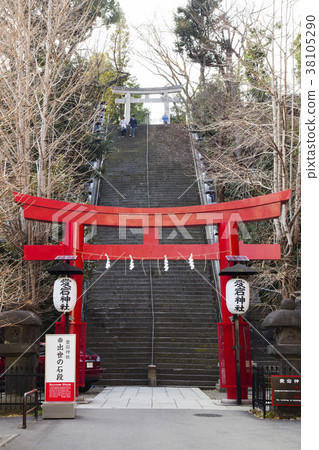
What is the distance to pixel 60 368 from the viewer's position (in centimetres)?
1042

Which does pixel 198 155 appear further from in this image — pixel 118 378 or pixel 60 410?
pixel 60 410

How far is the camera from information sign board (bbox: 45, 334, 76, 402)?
10.3 meters

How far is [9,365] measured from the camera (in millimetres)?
11266

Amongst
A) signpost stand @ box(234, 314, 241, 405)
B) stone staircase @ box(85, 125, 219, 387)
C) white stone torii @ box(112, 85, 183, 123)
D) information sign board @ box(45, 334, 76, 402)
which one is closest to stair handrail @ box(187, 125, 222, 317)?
stone staircase @ box(85, 125, 219, 387)

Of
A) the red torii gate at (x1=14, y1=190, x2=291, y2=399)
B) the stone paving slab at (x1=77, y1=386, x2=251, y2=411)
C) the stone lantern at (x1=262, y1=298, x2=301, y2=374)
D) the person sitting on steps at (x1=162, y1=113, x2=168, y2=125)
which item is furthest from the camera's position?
the person sitting on steps at (x1=162, y1=113, x2=168, y2=125)

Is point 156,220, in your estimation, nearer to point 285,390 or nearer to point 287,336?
point 287,336

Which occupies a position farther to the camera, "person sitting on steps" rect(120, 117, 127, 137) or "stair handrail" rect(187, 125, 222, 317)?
"person sitting on steps" rect(120, 117, 127, 137)

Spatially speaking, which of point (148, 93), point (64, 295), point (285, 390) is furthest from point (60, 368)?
point (148, 93)

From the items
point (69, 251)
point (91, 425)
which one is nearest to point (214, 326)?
point (69, 251)

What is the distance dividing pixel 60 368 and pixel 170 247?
15.6 feet

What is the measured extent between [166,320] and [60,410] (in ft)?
28.0

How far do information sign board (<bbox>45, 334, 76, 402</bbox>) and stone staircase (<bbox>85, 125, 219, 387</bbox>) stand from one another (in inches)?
231

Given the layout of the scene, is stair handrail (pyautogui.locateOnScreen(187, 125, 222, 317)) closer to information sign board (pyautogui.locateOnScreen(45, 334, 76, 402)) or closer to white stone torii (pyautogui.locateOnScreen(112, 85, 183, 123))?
information sign board (pyautogui.locateOnScreen(45, 334, 76, 402))

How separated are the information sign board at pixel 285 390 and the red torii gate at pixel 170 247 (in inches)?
91.9
